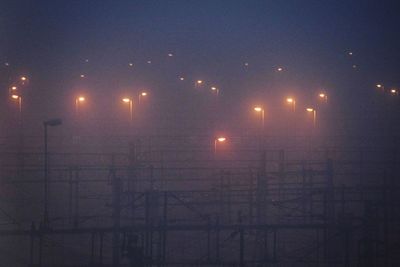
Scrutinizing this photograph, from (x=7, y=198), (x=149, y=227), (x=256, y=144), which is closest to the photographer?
(x=149, y=227)

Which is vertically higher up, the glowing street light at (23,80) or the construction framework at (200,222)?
the glowing street light at (23,80)

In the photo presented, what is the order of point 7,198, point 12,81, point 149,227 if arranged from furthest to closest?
point 12,81 → point 7,198 → point 149,227

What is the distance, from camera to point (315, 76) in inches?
1375

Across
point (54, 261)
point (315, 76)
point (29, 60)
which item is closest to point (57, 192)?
point (54, 261)

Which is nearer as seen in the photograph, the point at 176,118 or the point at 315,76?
the point at 176,118

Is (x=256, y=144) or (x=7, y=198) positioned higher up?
(x=256, y=144)

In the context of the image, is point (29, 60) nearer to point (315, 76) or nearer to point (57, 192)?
point (315, 76)

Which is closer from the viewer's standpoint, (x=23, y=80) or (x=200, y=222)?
(x=200, y=222)

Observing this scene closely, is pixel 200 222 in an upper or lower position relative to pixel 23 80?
lower

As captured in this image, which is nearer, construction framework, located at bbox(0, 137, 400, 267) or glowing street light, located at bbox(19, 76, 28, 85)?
construction framework, located at bbox(0, 137, 400, 267)

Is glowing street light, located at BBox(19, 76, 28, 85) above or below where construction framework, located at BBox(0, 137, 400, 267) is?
above

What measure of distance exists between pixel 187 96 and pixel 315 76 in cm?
842

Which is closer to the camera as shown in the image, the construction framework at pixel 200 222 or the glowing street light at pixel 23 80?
the construction framework at pixel 200 222

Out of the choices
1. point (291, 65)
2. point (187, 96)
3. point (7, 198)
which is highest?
point (291, 65)
